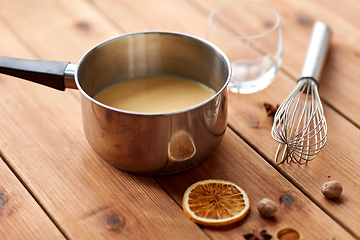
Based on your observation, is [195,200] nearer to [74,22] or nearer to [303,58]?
[303,58]

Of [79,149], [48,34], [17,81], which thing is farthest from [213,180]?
[48,34]

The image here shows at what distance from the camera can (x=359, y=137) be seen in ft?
2.43

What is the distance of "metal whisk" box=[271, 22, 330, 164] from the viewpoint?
684 mm

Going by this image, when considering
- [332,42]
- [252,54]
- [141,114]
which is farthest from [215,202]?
[332,42]

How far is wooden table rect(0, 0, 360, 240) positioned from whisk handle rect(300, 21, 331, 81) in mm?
42

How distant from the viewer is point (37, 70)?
672 millimetres

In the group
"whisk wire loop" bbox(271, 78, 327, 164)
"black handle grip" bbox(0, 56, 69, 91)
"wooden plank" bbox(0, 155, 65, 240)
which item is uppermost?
"black handle grip" bbox(0, 56, 69, 91)

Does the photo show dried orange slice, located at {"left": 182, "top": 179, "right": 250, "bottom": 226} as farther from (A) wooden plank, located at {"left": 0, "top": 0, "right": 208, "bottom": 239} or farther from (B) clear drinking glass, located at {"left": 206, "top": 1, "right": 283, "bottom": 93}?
(B) clear drinking glass, located at {"left": 206, "top": 1, "right": 283, "bottom": 93}

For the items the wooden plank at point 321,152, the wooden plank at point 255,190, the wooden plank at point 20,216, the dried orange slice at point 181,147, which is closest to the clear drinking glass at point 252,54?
the wooden plank at point 321,152

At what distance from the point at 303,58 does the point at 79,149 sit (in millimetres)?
515

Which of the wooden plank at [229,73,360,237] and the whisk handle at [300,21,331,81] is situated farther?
the whisk handle at [300,21,331,81]

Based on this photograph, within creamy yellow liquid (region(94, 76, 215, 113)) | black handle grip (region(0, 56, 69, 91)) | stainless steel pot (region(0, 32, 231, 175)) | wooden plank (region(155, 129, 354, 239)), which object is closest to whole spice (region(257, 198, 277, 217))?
wooden plank (region(155, 129, 354, 239))

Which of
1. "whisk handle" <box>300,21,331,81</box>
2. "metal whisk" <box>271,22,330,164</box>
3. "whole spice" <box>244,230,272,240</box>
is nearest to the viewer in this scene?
"whole spice" <box>244,230,272,240</box>

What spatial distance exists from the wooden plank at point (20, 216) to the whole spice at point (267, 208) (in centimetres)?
28
